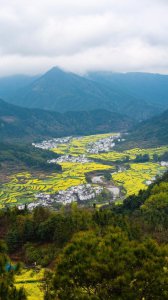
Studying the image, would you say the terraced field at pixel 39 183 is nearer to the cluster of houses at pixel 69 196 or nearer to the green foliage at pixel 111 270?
the cluster of houses at pixel 69 196

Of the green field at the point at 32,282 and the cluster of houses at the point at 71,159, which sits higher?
the green field at the point at 32,282

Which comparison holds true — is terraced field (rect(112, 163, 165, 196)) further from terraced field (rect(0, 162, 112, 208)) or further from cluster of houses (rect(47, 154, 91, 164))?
→ cluster of houses (rect(47, 154, 91, 164))

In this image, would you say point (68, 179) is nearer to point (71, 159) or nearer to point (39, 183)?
point (39, 183)

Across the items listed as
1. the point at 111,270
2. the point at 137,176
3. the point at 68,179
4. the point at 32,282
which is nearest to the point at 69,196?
the point at 68,179

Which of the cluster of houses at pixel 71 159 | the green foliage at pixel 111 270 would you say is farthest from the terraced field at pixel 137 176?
the green foliage at pixel 111 270

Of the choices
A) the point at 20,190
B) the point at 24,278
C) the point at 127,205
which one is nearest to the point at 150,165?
the point at 20,190

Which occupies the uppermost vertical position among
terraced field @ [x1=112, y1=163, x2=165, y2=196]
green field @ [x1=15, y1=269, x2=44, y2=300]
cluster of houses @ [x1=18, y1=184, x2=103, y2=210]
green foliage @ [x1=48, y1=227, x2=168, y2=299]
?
green foliage @ [x1=48, y1=227, x2=168, y2=299]

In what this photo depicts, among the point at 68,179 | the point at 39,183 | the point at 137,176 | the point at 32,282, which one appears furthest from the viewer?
the point at 137,176

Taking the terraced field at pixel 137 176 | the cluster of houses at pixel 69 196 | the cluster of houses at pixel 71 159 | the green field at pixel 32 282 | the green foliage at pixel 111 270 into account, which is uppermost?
the green foliage at pixel 111 270

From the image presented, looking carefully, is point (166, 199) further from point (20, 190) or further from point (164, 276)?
point (20, 190)

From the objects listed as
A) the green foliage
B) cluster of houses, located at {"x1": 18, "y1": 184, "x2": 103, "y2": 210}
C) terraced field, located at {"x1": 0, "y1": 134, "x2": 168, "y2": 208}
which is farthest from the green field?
terraced field, located at {"x1": 0, "y1": 134, "x2": 168, "y2": 208}
